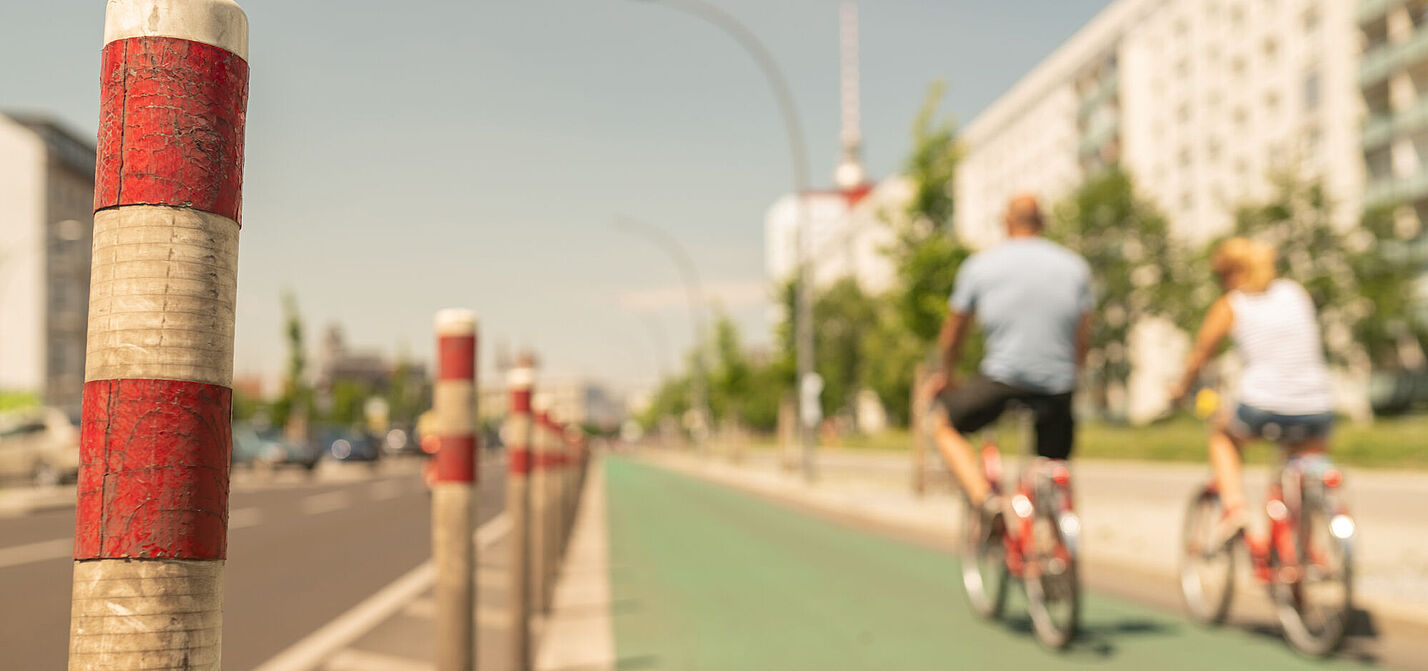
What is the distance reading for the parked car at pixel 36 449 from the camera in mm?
Result: 24578

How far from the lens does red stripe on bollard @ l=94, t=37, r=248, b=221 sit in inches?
52.8

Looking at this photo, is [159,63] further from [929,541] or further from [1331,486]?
[929,541]

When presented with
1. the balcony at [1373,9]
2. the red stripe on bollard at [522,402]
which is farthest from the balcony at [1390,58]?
the red stripe on bollard at [522,402]

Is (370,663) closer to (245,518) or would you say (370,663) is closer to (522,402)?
(522,402)

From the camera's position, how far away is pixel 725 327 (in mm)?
60156

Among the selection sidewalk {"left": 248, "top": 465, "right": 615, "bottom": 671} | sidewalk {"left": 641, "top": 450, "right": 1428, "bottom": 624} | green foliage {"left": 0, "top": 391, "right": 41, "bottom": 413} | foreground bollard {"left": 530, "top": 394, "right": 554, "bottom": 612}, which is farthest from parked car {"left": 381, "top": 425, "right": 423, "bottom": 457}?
foreground bollard {"left": 530, "top": 394, "right": 554, "bottom": 612}

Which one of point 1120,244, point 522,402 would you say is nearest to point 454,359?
point 522,402

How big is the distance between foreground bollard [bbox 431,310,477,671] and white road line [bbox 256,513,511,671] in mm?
1083

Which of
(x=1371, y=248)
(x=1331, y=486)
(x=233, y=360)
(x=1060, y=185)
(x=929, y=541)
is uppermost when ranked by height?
(x=1060, y=185)

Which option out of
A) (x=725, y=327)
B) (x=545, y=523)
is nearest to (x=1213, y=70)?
(x=725, y=327)

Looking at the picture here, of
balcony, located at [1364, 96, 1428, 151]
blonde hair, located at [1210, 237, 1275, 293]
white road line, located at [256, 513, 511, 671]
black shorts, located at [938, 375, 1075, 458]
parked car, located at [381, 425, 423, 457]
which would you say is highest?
balcony, located at [1364, 96, 1428, 151]

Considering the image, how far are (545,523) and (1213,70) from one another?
5787cm

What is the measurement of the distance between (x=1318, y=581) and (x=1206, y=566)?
102cm

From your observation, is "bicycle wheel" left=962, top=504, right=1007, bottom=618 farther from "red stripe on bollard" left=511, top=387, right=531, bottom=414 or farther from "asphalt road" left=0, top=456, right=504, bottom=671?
"asphalt road" left=0, top=456, right=504, bottom=671
